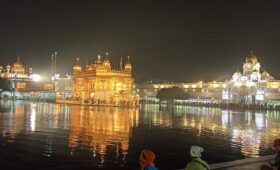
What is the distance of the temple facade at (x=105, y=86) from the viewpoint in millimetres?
83900

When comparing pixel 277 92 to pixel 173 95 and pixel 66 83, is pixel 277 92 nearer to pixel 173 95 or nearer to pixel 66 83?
pixel 173 95

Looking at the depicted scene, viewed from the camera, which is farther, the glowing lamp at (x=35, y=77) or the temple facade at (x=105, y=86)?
the glowing lamp at (x=35, y=77)

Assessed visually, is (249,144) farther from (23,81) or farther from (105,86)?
(23,81)

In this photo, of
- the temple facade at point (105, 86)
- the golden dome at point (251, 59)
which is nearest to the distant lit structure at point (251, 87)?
the golden dome at point (251, 59)

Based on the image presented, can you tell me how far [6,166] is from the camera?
13242 mm

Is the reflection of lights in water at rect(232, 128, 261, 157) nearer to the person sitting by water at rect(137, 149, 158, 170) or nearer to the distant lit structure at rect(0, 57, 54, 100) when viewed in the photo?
the person sitting by water at rect(137, 149, 158, 170)

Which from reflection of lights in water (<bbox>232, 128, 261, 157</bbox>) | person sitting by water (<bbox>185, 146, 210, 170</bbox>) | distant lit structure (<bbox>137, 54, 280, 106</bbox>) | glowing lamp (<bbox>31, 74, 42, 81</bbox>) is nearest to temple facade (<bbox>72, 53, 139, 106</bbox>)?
distant lit structure (<bbox>137, 54, 280, 106</bbox>)

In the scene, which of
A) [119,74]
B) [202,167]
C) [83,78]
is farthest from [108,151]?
[83,78]

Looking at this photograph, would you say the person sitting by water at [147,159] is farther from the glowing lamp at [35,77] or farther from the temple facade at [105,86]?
the glowing lamp at [35,77]

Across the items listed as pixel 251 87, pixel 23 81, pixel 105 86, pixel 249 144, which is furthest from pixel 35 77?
pixel 249 144

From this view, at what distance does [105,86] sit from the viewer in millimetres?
88562

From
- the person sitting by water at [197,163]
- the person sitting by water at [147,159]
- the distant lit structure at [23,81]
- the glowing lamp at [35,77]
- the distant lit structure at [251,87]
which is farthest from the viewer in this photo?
the glowing lamp at [35,77]

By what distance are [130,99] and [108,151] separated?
6624cm

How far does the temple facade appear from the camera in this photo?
83900mm
